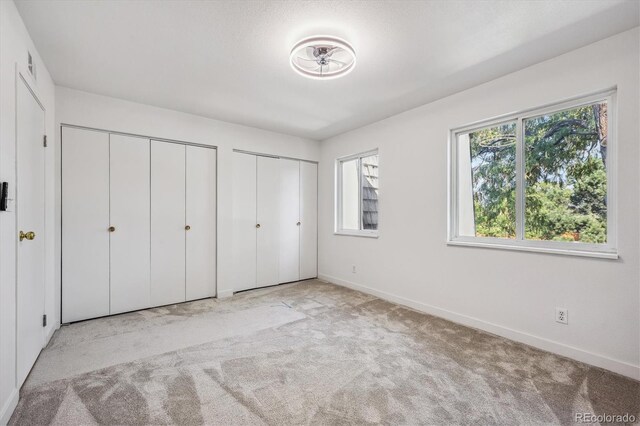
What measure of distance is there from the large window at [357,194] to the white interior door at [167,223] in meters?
2.38

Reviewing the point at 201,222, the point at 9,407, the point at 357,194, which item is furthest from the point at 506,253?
the point at 9,407

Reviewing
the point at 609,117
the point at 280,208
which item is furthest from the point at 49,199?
the point at 609,117

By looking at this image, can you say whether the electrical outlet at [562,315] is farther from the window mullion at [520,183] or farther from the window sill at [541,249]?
the window mullion at [520,183]

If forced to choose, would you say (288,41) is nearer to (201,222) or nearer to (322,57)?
(322,57)

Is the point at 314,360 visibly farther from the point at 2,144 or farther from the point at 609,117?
the point at 609,117

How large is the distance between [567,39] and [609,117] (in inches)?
27.0

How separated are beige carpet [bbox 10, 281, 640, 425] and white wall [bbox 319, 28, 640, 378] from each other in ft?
0.88

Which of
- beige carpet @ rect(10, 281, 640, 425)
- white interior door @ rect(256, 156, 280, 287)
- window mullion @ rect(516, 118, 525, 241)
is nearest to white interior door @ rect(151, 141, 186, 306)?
beige carpet @ rect(10, 281, 640, 425)

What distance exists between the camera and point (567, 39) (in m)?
2.22

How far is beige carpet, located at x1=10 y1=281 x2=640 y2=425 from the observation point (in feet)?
5.70

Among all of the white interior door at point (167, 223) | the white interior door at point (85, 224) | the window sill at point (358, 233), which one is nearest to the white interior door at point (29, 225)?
the white interior door at point (85, 224)

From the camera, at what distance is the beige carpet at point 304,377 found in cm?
174

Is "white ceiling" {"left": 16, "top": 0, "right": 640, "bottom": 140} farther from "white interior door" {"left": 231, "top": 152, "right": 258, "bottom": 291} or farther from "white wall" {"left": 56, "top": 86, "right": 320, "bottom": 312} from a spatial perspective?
"white interior door" {"left": 231, "top": 152, "right": 258, "bottom": 291}

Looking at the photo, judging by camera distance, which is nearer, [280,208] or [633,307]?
[633,307]
